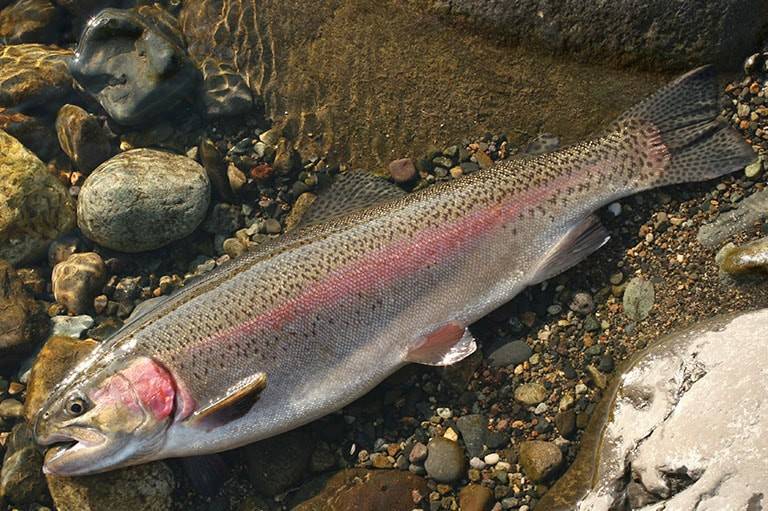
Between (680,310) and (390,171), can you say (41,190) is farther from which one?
(680,310)

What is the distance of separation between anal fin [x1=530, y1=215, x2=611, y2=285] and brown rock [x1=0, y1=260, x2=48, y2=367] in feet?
10.7

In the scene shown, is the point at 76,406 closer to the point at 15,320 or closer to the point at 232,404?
the point at 232,404

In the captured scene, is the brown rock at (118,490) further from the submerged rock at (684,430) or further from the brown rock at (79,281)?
the submerged rock at (684,430)

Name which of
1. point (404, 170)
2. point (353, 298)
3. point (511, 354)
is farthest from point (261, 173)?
point (511, 354)

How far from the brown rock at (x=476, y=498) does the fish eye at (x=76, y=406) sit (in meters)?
2.17

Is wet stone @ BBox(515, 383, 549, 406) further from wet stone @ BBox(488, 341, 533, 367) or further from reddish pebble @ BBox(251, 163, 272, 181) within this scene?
reddish pebble @ BBox(251, 163, 272, 181)

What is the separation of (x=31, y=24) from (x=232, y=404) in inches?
137

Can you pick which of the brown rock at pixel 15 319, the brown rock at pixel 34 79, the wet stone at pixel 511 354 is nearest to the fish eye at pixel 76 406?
the brown rock at pixel 15 319

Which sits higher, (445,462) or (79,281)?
(79,281)

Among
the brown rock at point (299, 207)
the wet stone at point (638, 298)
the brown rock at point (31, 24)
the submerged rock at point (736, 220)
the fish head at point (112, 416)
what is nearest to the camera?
the fish head at point (112, 416)

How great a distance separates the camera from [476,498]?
399 centimetres

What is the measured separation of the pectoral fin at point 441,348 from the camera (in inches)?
158

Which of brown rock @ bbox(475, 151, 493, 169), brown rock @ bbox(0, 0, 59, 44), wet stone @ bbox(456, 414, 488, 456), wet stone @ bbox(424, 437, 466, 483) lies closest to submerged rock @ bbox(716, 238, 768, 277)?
brown rock @ bbox(475, 151, 493, 169)

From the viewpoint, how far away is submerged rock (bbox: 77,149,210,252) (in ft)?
15.1
